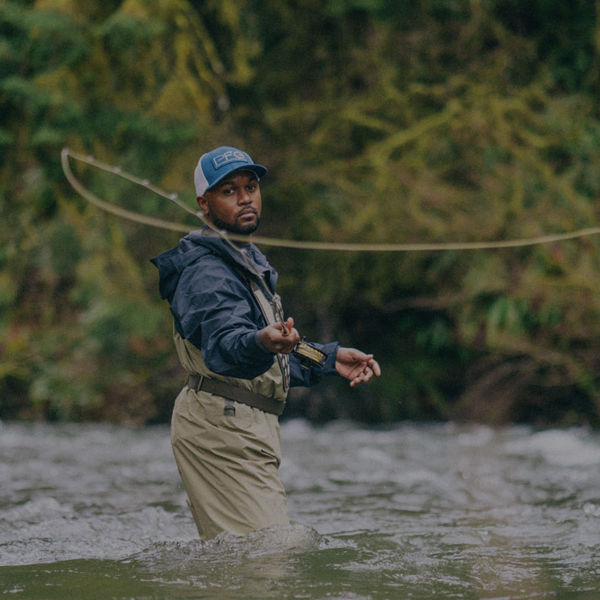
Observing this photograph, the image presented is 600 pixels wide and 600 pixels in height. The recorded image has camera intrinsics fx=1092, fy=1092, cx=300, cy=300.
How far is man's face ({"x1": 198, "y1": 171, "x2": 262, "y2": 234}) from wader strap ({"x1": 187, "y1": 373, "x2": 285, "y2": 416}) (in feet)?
1.95

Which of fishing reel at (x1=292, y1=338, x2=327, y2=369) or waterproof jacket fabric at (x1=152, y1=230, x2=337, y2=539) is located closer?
waterproof jacket fabric at (x1=152, y1=230, x2=337, y2=539)

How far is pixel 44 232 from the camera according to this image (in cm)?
1355

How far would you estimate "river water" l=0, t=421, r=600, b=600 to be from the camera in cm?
397

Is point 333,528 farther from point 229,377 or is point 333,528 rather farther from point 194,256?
point 194,256

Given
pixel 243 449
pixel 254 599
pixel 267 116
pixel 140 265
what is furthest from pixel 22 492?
pixel 267 116

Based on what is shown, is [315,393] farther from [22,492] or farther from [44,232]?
[22,492]

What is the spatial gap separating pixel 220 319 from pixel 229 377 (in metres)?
0.36

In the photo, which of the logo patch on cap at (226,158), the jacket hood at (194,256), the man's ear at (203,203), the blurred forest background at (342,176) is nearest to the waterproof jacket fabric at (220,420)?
the jacket hood at (194,256)

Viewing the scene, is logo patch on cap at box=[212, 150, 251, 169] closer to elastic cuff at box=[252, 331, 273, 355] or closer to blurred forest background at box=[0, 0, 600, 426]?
elastic cuff at box=[252, 331, 273, 355]

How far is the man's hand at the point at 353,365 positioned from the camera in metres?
4.25

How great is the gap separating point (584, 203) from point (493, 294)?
4.46ft

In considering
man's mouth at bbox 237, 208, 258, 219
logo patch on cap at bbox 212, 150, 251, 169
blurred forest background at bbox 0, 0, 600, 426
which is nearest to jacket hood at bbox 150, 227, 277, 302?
man's mouth at bbox 237, 208, 258, 219

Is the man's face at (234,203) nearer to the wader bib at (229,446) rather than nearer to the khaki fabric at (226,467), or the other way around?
the wader bib at (229,446)

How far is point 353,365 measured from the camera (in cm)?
434
